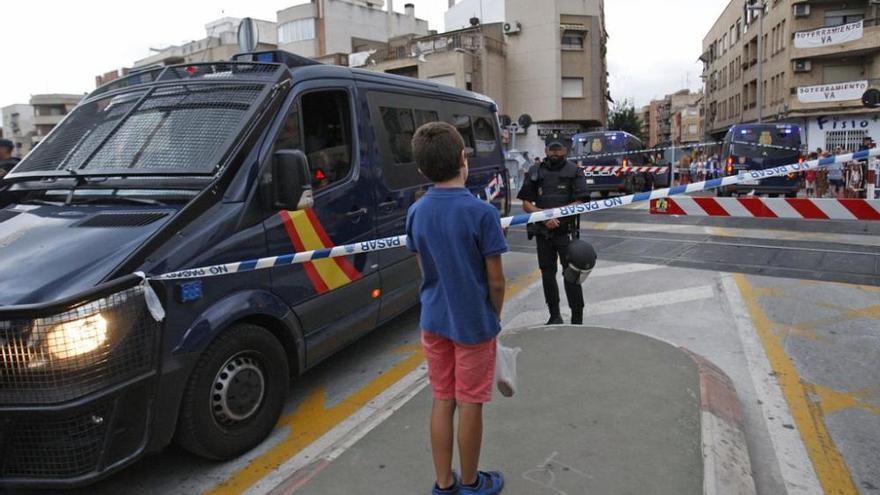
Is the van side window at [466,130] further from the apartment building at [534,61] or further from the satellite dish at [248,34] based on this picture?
the apartment building at [534,61]

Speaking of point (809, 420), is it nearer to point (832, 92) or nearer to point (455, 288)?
point (455, 288)

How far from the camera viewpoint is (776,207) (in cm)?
530

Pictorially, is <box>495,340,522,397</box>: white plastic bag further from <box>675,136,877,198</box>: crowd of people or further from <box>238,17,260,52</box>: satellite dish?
<box>675,136,877,198</box>: crowd of people

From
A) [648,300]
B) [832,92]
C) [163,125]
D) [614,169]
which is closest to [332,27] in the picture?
[832,92]

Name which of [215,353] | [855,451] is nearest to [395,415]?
[215,353]

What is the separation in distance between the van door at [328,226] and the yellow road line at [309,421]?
1.25 ft

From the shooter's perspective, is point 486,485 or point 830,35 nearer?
point 486,485

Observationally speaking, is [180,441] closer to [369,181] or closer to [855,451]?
[369,181]

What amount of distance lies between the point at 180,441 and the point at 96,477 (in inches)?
19.3

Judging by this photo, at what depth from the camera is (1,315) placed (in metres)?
2.51

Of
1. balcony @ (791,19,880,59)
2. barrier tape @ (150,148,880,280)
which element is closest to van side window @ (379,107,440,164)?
barrier tape @ (150,148,880,280)

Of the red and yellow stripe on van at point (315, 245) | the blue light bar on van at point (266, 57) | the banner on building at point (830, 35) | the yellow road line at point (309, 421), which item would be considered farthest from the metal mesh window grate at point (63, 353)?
the banner on building at point (830, 35)

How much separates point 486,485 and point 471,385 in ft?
1.79

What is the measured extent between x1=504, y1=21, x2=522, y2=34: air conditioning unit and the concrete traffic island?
127 ft
